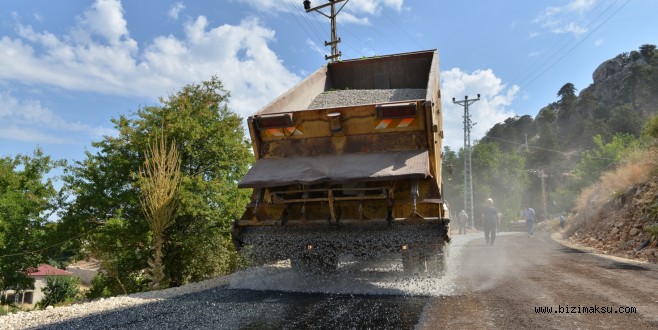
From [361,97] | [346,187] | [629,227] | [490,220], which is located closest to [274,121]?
[346,187]

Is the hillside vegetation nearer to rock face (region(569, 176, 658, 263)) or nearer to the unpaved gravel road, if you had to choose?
rock face (region(569, 176, 658, 263))

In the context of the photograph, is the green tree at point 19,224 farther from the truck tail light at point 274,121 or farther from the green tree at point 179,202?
the truck tail light at point 274,121

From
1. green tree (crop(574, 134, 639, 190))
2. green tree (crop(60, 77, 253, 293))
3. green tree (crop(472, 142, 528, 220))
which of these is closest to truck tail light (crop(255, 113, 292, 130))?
green tree (crop(60, 77, 253, 293))

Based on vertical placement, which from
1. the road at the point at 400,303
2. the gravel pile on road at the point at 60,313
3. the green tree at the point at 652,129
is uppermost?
the green tree at the point at 652,129

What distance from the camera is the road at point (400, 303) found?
135 inches

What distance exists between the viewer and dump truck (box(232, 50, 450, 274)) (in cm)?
473

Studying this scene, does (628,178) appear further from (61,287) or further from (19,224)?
(61,287)

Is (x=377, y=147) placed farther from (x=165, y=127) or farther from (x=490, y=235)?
(x=490, y=235)

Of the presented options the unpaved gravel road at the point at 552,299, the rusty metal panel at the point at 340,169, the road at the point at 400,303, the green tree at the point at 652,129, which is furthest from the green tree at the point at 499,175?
the rusty metal panel at the point at 340,169

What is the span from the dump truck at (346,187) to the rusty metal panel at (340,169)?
1 cm

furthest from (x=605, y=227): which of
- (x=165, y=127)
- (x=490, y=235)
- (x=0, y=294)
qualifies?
(x=0, y=294)

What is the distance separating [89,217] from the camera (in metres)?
10.3

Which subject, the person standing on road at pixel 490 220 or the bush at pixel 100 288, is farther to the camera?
the person standing on road at pixel 490 220

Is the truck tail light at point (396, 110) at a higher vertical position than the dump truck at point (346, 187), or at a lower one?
higher
